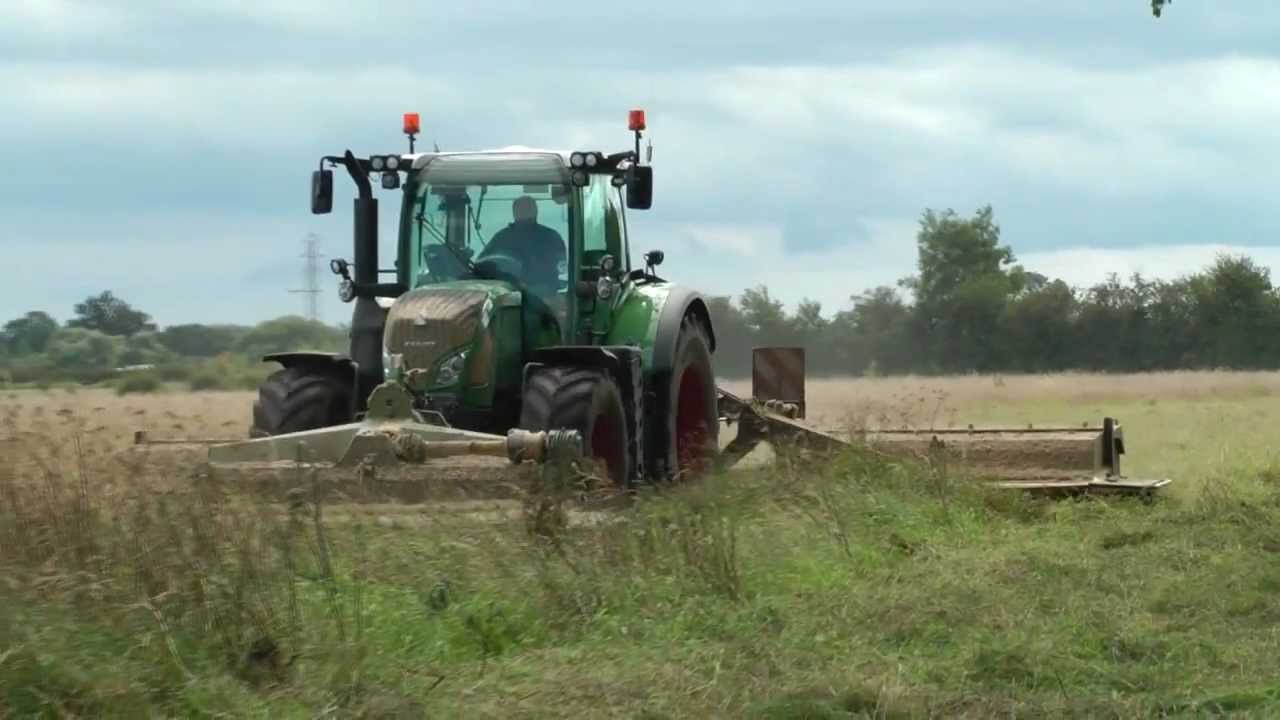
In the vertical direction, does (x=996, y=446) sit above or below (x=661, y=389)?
below

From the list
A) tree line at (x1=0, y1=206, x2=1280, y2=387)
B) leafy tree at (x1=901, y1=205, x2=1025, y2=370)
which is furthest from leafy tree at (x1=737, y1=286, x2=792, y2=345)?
leafy tree at (x1=901, y1=205, x2=1025, y2=370)

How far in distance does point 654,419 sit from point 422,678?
6.28 m

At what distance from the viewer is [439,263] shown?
1266 centimetres

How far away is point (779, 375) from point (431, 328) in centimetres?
528

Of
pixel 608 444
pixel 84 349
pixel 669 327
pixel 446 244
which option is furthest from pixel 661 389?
pixel 84 349

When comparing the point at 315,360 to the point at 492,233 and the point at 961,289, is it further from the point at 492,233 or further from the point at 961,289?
the point at 961,289

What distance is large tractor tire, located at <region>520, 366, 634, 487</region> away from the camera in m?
10.8

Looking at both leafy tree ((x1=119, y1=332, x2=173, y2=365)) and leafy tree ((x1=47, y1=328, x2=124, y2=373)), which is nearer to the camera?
leafy tree ((x1=47, y1=328, x2=124, y2=373))

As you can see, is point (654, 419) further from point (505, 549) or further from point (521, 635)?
point (521, 635)

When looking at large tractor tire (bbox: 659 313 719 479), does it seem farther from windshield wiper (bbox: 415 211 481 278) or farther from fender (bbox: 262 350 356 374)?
fender (bbox: 262 350 356 374)

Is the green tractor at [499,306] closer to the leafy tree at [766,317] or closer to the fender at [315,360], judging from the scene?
the fender at [315,360]

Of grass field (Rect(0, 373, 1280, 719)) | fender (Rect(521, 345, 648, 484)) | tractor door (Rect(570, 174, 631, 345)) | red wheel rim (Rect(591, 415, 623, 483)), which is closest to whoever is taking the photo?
grass field (Rect(0, 373, 1280, 719))

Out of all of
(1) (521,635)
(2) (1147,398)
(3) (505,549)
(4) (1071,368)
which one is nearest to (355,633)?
(1) (521,635)

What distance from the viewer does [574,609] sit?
7.95 meters
